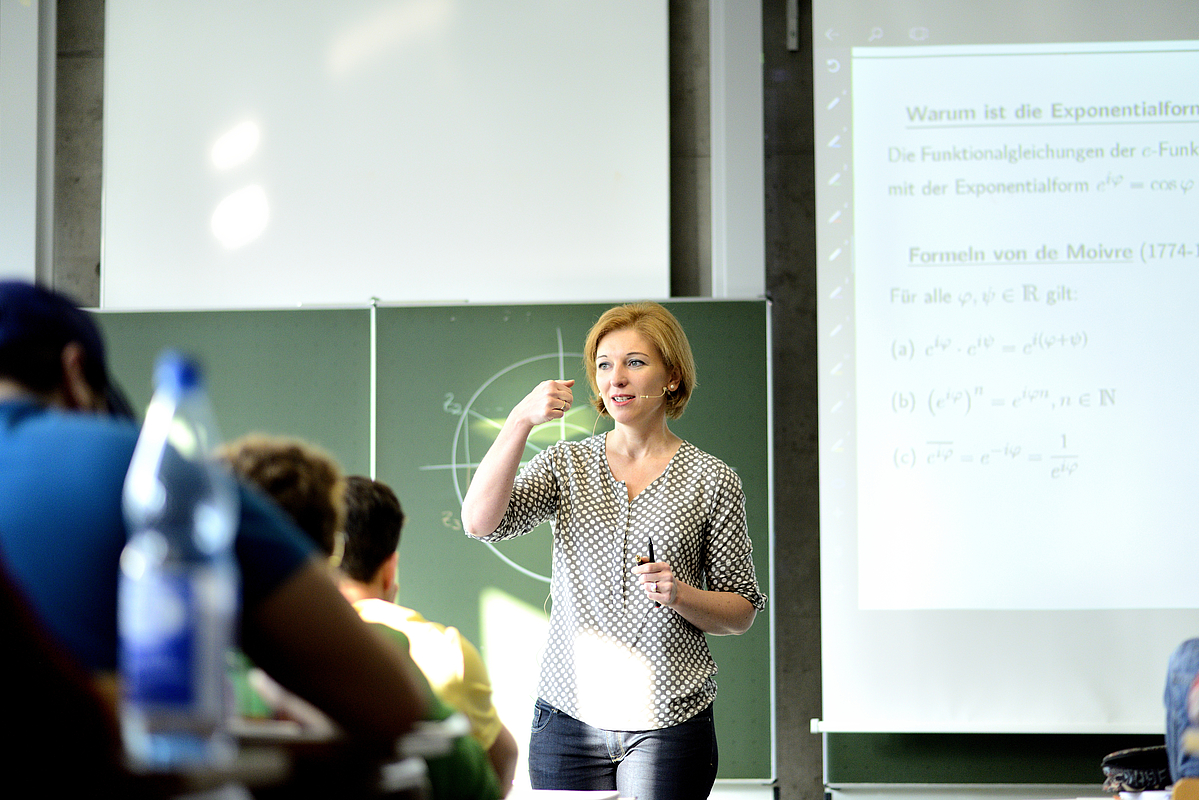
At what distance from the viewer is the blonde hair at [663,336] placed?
2234 mm

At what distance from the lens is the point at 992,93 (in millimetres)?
3100

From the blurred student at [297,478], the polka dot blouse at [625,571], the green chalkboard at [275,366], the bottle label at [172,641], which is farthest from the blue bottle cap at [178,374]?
the green chalkboard at [275,366]

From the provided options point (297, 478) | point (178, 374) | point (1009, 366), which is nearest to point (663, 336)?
point (297, 478)

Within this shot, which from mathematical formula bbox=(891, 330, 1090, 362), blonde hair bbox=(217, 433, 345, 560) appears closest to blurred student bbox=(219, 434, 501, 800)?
blonde hair bbox=(217, 433, 345, 560)

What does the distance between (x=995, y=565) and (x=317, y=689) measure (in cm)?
Answer: 268

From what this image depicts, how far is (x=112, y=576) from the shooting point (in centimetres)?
76

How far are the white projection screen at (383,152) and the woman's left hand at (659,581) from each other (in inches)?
60.3

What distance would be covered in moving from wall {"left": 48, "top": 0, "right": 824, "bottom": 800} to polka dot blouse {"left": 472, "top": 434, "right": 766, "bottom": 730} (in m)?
1.20

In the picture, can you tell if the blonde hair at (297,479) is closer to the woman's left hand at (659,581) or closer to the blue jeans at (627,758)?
the woman's left hand at (659,581)

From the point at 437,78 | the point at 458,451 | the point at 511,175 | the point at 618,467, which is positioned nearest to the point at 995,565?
the point at 618,467

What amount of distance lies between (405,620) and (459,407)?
5.99ft

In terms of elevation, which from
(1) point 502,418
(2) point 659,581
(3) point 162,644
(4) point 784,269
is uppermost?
(4) point 784,269

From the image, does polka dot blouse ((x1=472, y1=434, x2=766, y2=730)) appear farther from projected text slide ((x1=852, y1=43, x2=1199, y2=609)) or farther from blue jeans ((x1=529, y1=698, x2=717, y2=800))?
projected text slide ((x1=852, y1=43, x2=1199, y2=609))

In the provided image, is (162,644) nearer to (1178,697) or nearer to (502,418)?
(1178,697)
